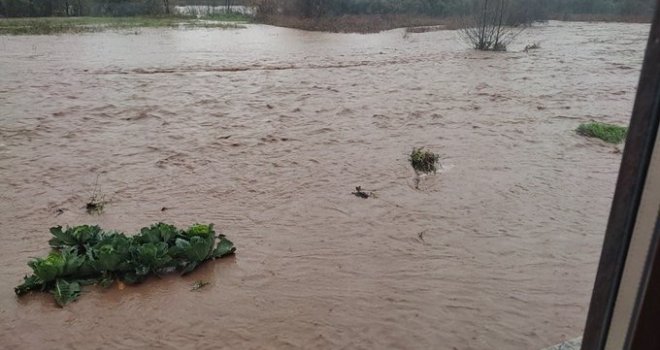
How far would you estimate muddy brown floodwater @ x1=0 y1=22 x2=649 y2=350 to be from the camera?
12.1 ft

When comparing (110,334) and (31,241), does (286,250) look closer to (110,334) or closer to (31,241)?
(110,334)

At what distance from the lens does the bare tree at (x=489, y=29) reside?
57.3 ft

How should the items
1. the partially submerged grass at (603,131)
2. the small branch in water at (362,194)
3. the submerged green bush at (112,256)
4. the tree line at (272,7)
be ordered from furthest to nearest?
1. the tree line at (272,7)
2. the partially submerged grass at (603,131)
3. the small branch in water at (362,194)
4. the submerged green bush at (112,256)

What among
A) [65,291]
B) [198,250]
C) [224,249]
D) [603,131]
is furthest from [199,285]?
[603,131]

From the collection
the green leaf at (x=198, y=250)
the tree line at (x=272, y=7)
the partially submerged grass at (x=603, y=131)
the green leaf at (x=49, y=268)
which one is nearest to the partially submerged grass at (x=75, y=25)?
the tree line at (x=272, y=7)

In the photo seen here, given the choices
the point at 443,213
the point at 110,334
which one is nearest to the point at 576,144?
the point at 443,213

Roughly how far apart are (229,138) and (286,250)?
149 inches

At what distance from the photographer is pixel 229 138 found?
8.20 meters

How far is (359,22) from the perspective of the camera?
1082 inches

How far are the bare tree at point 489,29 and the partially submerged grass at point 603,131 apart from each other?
383 inches

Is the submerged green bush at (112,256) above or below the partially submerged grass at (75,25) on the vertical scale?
below

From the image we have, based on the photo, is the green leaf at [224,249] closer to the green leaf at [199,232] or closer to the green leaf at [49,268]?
the green leaf at [199,232]

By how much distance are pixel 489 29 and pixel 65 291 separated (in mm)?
16988

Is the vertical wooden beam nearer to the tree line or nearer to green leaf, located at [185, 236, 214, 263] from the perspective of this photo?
green leaf, located at [185, 236, 214, 263]
